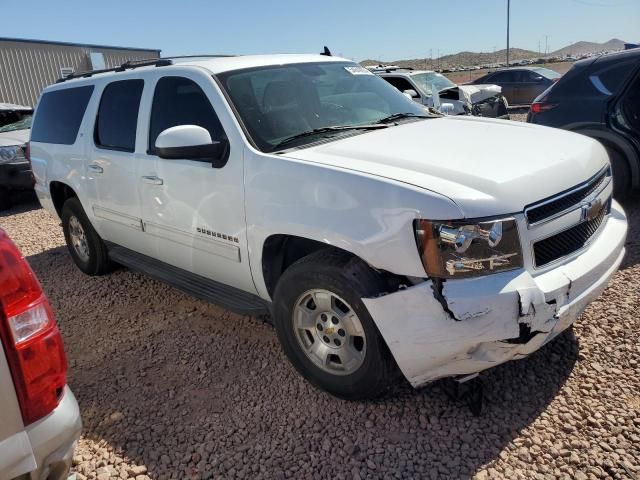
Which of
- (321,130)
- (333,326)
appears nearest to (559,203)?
(333,326)

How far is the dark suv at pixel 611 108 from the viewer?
18.1ft

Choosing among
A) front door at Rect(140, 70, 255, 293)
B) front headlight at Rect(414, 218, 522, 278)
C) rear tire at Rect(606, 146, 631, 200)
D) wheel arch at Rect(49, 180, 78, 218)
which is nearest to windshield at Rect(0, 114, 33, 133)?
wheel arch at Rect(49, 180, 78, 218)

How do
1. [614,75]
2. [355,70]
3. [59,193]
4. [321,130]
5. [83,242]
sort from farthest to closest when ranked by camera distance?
[614,75]
[59,193]
[83,242]
[355,70]
[321,130]

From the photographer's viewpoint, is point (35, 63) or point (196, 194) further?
point (35, 63)

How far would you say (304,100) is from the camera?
3520 mm

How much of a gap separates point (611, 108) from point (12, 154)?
8773 mm

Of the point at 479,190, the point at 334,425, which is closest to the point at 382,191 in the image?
the point at 479,190

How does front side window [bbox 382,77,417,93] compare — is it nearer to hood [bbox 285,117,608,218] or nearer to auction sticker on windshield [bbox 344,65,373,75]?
auction sticker on windshield [bbox 344,65,373,75]

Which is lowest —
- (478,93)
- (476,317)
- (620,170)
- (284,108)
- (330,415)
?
(330,415)

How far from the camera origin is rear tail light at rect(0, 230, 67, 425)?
166cm

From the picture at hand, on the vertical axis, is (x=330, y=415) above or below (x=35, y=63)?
below

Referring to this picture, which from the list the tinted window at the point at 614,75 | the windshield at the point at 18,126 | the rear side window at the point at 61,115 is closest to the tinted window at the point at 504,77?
the tinted window at the point at 614,75

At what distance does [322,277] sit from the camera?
8.70 ft

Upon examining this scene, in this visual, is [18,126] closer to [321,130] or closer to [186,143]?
[186,143]
